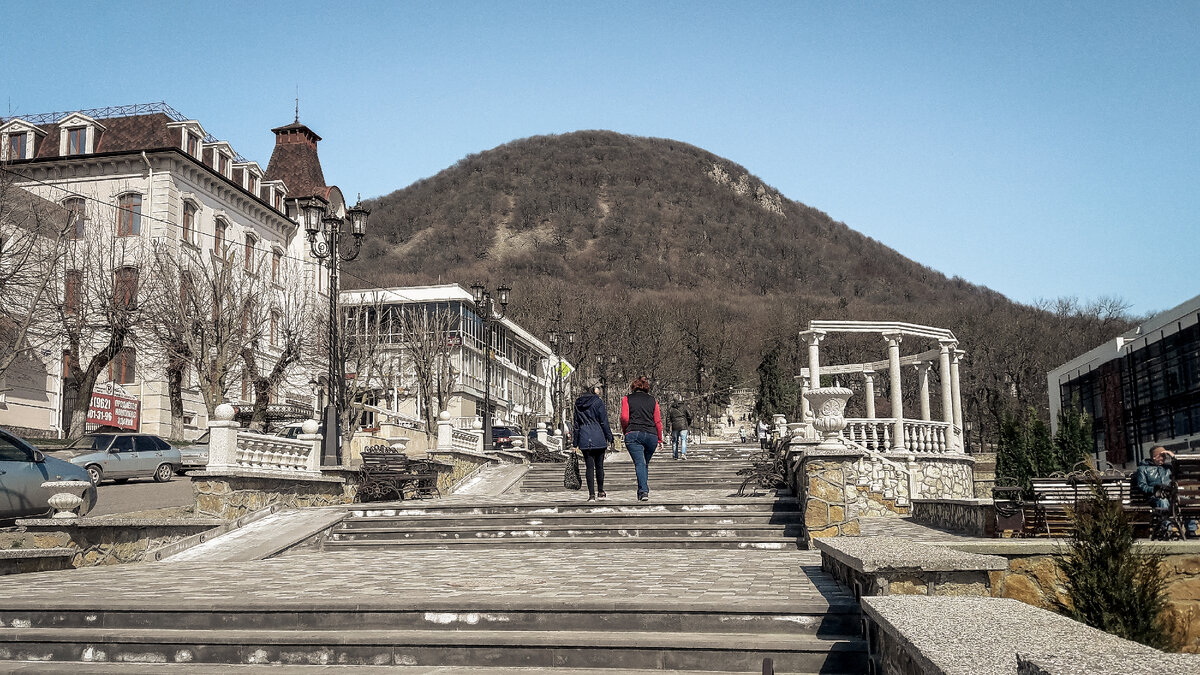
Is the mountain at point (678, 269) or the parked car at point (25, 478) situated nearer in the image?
the parked car at point (25, 478)

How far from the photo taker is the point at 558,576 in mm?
8695

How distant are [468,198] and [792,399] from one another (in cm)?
12418

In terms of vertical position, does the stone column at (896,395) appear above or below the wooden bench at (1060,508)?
above

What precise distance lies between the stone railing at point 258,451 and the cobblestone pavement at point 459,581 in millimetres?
2794

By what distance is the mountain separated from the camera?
57219 millimetres

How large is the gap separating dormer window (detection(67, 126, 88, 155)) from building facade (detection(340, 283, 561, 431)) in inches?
518

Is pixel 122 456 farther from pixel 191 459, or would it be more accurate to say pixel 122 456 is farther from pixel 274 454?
pixel 274 454

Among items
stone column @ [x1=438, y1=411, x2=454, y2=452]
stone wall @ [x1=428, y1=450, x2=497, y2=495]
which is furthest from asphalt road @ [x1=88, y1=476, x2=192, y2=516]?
stone column @ [x1=438, y1=411, x2=454, y2=452]

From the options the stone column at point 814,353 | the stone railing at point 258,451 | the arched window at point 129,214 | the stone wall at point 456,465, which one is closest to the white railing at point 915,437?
the stone column at point 814,353

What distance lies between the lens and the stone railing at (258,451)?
1361 centimetres

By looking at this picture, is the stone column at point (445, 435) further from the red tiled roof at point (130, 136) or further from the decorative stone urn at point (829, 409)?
the red tiled roof at point (130, 136)

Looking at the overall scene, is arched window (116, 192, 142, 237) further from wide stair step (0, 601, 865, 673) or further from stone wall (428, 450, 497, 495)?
wide stair step (0, 601, 865, 673)

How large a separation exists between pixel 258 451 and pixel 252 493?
1.03 meters

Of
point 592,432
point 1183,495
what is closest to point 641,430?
point 592,432
